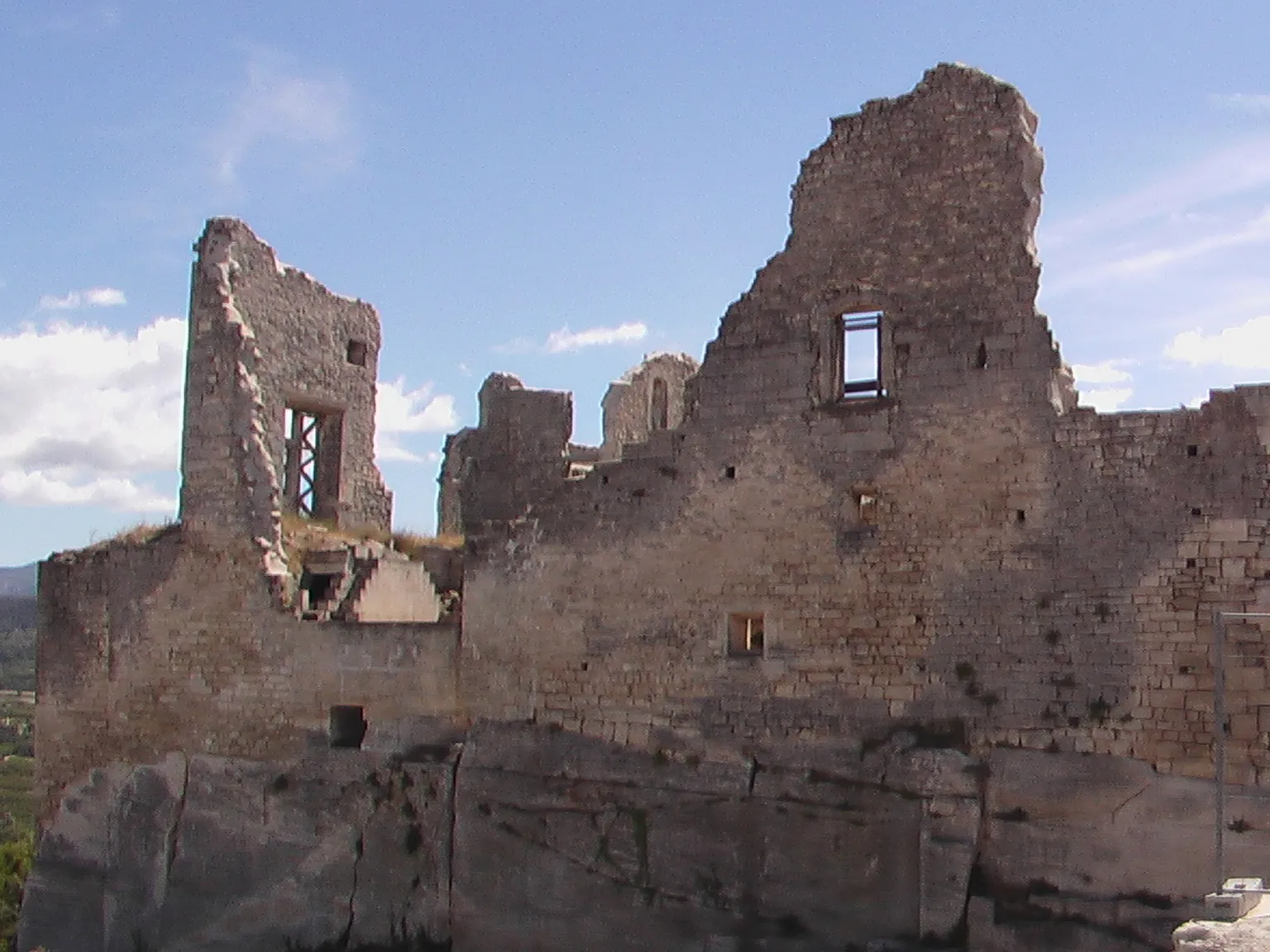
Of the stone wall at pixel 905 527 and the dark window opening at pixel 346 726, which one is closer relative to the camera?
the stone wall at pixel 905 527

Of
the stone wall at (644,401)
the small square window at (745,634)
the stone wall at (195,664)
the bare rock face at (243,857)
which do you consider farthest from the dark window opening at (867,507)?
the stone wall at (644,401)

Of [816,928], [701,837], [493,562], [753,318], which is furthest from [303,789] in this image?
[753,318]

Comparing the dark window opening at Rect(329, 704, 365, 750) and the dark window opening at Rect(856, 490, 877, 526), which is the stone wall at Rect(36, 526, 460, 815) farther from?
the dark window opening at Rect(856, 490, 877, 526)

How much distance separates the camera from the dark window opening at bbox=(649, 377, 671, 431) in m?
19.4

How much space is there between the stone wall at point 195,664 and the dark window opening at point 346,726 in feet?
0.28

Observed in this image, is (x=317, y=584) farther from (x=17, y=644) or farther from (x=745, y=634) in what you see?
(x=17, y=644)

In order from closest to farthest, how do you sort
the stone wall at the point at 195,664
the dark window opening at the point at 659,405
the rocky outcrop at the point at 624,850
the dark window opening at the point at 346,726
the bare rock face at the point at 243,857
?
the rocky outcrop at the point at 624,850 → the bare rock face at the point at 243,857 → the stone wall at the point at 195,664 → the dark window opening at the point at 346,726 → the dark window opening at the point at 659,405

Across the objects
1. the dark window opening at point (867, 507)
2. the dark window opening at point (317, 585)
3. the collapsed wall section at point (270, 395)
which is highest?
the collapsed wall section at point (270, 395)

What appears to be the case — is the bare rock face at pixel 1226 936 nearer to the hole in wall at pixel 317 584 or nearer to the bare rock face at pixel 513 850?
the bare rock face at pixel 513 850

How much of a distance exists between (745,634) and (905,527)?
190 centimetres

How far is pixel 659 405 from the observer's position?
63.9 feet

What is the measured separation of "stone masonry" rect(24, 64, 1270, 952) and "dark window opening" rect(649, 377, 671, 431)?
210 inches

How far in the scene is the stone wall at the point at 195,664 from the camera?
14039 mm

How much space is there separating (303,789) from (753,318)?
6.80 metres
